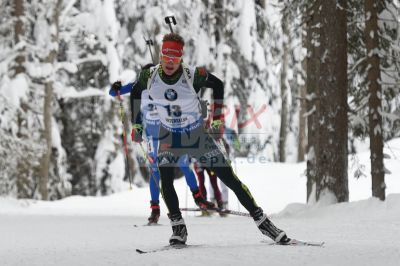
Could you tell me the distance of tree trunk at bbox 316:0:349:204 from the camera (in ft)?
32.4

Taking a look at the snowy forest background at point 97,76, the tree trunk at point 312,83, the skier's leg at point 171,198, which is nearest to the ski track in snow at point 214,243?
the skier's leg at point 171,198

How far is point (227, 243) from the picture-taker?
5.90 m

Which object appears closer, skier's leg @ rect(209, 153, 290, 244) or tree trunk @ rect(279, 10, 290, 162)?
skier's leg @ rect(209, 153, 290, 244)

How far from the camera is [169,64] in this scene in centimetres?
552

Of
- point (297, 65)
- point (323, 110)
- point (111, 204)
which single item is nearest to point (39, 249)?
point (323, 110)

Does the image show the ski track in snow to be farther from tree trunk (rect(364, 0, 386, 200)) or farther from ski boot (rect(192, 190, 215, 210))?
tree trunk (rect(364, 0, 386, 200))

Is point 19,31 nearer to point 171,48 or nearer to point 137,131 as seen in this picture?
point 137,131

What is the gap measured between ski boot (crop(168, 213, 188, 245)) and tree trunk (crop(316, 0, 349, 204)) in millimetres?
4878

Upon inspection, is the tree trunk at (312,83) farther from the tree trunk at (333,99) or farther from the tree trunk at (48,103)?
the tree trunk at (48,103)

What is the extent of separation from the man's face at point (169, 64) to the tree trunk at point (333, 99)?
191 inches

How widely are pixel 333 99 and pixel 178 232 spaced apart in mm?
5063

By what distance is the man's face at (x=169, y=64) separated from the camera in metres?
5.50

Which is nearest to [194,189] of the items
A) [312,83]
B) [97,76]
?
[312,83]

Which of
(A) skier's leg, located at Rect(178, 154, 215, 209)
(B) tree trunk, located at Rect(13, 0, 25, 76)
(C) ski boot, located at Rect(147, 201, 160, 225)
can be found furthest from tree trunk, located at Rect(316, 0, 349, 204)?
(B) tree trunk, located at Rect(13, 0, 25, 76)
